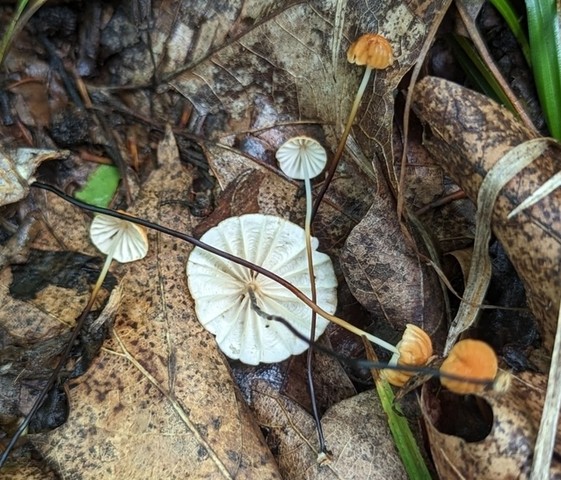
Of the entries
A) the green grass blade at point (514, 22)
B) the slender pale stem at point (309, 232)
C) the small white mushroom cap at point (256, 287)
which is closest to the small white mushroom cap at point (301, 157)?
the slender pale stem at point (309, 232)

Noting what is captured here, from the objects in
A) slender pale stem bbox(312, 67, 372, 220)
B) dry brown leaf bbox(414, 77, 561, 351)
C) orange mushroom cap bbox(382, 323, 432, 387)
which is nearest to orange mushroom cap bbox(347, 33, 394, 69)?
slender pale stem bbox(312, 67, 372, 220)

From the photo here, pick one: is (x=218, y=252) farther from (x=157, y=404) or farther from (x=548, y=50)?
(x=548, y=50)

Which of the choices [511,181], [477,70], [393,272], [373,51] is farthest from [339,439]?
[477,70]

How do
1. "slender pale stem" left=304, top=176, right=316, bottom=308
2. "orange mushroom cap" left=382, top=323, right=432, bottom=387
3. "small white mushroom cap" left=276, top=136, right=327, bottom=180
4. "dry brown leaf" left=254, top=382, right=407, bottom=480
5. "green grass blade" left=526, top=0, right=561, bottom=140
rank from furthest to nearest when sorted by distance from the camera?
"small white mushroom cap" left=276, top=136, right=327, bottom=180
"slender pale stem" left=304, top=176, right=316, bottom=308
"green grass blade" left=526, top=0, right=561, bottom=140
"dry brown leaf" left=254, top=382, right=407, bottom=480
"orange mushroom cap" left=382, top=323, right=432, bottom=387

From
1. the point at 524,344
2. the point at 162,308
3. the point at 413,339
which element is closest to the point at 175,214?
the point at 162,308

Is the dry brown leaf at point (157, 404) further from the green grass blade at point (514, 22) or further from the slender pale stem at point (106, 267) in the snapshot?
the green grass blade at point (514, 22)

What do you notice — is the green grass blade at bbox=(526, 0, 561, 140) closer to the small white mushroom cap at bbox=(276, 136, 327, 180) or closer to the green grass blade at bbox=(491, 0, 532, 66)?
the green grass blade at bbox=(491, 0, 532, 66)
